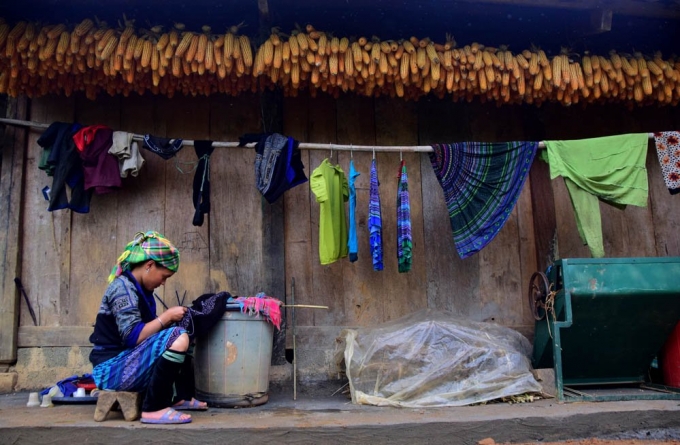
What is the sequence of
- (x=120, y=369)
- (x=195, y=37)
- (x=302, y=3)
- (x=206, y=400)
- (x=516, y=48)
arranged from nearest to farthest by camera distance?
(x=120, y=369), (x=206, y=400), (x=195, y=37), (x=302, y=3), (x=516, y=48)

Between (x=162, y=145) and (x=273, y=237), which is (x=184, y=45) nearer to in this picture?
(x=162, y=145)

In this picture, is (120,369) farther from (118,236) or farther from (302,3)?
(302,3)

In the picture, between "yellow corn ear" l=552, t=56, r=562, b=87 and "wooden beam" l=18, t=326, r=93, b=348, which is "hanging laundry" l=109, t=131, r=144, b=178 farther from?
"yellow corn ear" l=552, t=56, r=562, b=87

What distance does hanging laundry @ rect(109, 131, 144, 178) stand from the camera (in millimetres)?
4961

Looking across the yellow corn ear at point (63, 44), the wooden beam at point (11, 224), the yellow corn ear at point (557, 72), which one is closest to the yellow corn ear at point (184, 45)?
the yellow corn ear at point (63, 44)

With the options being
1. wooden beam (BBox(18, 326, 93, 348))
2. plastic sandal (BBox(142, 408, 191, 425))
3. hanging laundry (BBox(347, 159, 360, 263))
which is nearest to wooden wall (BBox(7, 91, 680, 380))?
wooden beam (BBox(18, 326, 93, 348))

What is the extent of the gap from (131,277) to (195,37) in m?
1.98

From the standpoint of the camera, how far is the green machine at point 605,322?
4.54 m

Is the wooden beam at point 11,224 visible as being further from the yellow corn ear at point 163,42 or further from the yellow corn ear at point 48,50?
the yellow corn ear at point 163,42

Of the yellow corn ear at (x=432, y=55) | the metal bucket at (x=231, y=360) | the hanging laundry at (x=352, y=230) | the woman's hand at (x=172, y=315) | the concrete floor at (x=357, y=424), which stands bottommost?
the concrete floor at (x=357, y=424)

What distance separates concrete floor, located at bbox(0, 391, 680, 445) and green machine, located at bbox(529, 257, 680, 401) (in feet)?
1.28

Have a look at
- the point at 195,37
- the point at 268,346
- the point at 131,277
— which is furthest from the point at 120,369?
the point at 195,37

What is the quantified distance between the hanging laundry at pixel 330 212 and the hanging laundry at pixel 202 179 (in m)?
0.92

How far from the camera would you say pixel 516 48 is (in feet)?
19.1
